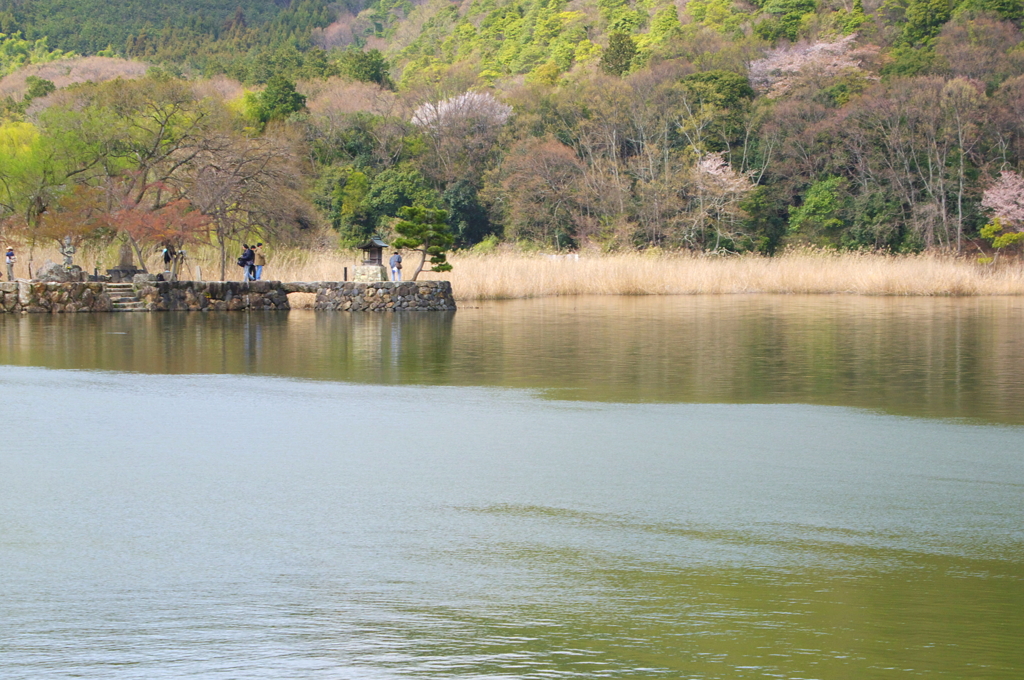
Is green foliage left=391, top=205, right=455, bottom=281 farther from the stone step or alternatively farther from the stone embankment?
the stone step

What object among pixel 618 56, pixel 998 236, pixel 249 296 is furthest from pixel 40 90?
pixel 998 236

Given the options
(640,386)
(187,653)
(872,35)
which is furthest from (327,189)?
(187,653)

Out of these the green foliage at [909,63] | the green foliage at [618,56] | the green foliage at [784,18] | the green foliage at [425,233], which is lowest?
the green foliage at [425,233]

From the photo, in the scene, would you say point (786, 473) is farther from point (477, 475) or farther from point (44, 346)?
point (44, 346)

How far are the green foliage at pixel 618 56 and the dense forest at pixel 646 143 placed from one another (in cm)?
11

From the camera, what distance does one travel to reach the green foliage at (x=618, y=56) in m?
52.8

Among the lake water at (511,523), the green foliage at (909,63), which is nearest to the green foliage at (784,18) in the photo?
the green foliage at (909,63)

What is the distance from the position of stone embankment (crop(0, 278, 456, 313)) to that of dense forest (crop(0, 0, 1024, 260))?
6241 millimetres

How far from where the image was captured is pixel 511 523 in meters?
5.89

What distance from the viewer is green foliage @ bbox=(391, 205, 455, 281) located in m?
25.0

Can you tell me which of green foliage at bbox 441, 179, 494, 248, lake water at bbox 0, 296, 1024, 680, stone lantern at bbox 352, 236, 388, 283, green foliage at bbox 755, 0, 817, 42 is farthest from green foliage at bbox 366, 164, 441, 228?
lake water at bbox 0, 296, 1024, 680

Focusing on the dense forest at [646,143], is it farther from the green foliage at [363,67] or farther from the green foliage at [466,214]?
the green foliage at [363,67]

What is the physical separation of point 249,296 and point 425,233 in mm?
4283

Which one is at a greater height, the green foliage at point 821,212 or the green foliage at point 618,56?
the green foliage at point 618,56
